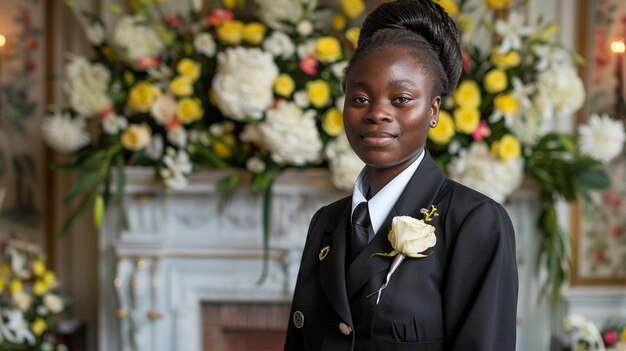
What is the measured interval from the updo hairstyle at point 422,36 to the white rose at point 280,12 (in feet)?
6.32

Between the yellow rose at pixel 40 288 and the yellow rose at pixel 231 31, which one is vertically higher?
the yellow rose at pixel 231 31

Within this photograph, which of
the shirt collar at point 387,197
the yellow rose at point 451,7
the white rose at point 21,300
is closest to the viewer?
the shirt collar at point 387,197

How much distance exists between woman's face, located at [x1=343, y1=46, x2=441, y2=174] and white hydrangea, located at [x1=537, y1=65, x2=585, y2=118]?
188 centimetres

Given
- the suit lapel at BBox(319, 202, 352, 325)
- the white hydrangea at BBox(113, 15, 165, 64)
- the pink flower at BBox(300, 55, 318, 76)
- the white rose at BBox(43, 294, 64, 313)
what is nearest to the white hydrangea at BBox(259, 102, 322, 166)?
the pink flower at BBox(300, 55, 318, 76)

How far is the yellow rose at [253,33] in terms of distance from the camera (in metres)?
2.90

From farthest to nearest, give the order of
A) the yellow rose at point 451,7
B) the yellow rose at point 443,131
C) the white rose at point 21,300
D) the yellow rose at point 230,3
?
the white rose at point 21,300, the yellow rose at point 230,3, the yellow rose at point 451,7, the yellow rose at point 443,131

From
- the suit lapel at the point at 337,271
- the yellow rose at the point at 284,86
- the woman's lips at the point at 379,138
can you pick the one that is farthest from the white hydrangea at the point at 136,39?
the woman's lips at the point at 379,138

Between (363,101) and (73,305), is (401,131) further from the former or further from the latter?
(73,305)

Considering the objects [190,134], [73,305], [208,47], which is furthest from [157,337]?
[208,47]

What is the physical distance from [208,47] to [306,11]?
1.22 ft

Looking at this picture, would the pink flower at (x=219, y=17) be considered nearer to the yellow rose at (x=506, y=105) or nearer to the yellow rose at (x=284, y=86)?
the yellow rose at (x=284, y=86)

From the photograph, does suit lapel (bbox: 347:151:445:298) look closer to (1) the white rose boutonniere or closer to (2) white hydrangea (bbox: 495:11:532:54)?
(1) the white rose boutonniere

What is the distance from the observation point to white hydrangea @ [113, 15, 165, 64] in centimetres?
301

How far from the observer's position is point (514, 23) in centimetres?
288
